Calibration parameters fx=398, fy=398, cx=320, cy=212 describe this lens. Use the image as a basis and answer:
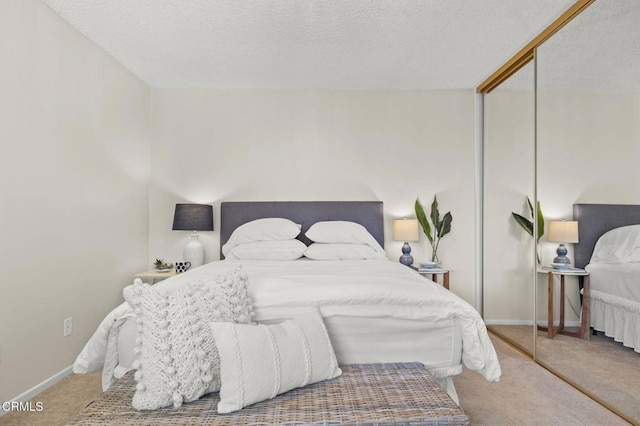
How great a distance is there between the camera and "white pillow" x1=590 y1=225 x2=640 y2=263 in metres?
1.97

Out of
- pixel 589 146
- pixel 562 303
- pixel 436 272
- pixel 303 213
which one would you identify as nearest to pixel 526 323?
pixel 562 303

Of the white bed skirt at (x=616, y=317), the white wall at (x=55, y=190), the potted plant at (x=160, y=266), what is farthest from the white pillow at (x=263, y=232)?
the white bed skirt at (x=616, y=317)

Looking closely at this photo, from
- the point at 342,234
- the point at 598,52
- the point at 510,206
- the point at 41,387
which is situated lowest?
the point at 41,387

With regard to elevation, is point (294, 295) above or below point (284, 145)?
below

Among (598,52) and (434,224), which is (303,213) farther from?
(598,52)

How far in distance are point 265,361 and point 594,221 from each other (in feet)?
6.42

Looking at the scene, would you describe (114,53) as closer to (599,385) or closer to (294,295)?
(294,295)

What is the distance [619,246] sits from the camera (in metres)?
2.05

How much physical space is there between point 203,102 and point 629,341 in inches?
146

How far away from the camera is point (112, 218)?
321cm

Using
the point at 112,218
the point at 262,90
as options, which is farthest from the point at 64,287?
the point at 262,90

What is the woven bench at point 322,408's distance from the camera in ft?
4.38

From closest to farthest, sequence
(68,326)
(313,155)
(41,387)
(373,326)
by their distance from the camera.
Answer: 1. (373,326)
2. (41,387)
3. (68,326)
4. (313,155)

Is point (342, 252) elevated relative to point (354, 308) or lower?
elevated
